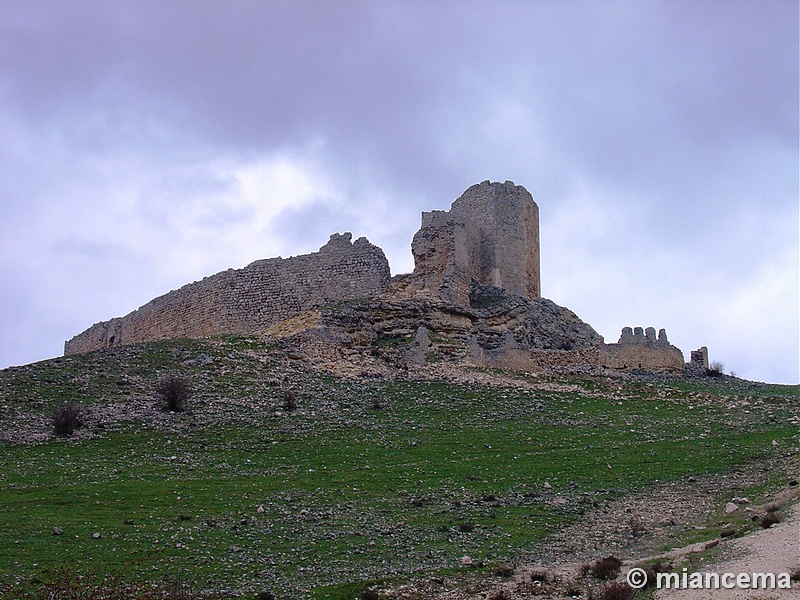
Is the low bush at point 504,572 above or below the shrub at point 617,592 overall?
above

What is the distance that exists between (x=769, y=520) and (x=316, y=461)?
7.18 m

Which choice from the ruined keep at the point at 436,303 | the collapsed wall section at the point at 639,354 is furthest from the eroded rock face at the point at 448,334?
the collapsed wall section at the point at 639,354

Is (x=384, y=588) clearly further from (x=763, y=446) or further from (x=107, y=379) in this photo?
(x=107, y=379)

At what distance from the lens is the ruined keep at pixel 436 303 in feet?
83.2

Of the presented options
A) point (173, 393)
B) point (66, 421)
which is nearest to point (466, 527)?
point (66, 421)

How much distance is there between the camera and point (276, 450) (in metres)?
17.6

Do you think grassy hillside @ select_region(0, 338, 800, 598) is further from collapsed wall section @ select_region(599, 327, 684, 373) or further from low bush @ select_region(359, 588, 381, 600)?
collapsed wall section @ select_region(599, 327, 684, 373)

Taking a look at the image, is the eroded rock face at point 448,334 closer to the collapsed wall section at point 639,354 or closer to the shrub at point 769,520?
the collapsed wall section at point 639,354

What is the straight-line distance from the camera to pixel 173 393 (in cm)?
1988

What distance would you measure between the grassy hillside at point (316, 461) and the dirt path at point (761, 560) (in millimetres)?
2511

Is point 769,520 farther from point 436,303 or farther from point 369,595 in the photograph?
point 436,303

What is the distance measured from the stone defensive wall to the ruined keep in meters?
0.03

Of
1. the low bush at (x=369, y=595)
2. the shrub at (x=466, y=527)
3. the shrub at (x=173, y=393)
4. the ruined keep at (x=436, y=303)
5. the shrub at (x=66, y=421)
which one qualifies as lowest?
the low bush at (x=369, y=595)

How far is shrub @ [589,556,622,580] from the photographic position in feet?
38.1
